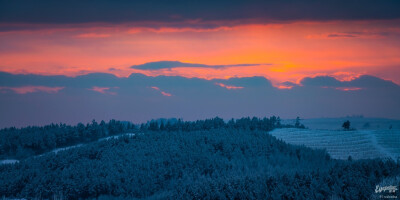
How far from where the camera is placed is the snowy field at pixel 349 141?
74.5 ft

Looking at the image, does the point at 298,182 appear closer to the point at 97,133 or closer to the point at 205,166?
the point at 205,166

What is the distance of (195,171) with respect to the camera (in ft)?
62.7

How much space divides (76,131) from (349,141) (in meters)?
18.7

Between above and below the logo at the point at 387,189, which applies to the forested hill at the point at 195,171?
below

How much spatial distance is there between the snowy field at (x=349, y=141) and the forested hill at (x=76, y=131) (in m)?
2.57

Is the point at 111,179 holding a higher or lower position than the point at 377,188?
lower

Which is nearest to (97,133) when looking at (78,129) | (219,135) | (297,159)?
(78,129)

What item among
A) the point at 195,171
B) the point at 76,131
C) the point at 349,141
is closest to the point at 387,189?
the point at 195,171

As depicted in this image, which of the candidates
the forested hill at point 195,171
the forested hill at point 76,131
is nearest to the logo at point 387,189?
the forested hill at point 195,171

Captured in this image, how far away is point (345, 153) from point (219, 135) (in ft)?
23.6

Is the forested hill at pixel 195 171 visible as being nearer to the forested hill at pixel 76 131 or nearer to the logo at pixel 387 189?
the logo at pixel 387 189

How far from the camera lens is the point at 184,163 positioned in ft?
66.5

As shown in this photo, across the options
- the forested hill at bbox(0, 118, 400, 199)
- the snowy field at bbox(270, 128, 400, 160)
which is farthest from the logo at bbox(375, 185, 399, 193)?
the snowy field at bbox(270, 128, 400, 160)

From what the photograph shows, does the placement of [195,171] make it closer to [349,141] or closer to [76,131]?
[349,141]
